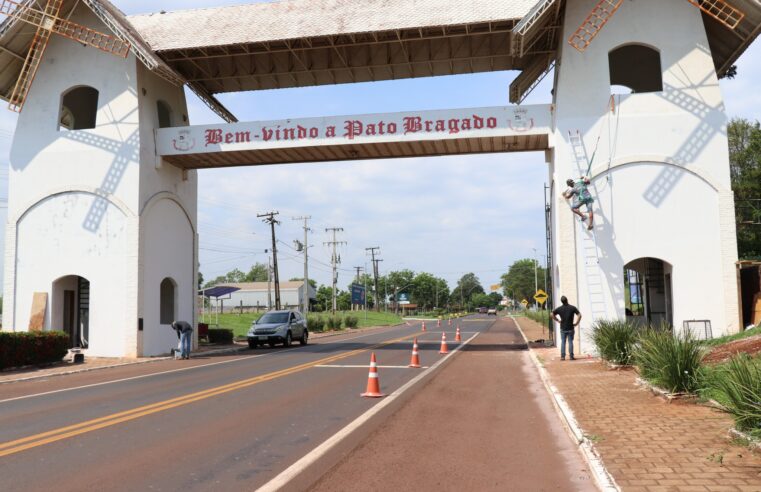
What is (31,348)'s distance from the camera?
19.8 metres

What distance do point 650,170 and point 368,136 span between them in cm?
956

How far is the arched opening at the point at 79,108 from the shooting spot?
28.3 metres

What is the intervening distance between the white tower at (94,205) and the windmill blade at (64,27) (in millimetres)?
566

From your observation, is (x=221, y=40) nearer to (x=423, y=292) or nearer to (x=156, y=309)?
(x=156, y=309)

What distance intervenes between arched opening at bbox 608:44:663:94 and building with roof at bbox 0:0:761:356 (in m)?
0.09

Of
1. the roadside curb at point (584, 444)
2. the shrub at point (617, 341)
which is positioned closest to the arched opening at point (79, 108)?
the shrub at point (617, 341)

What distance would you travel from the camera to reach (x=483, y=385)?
46.9 ft

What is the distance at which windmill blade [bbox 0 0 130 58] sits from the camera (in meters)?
23.0

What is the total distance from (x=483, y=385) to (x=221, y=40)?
1620 centimetres

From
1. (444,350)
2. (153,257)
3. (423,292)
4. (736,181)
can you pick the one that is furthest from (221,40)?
(423,292)

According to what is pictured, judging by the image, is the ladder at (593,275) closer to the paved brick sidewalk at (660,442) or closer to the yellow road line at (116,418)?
the paved brick sidewalk at (660,442)

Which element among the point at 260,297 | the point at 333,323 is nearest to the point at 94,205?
the point at 333,323

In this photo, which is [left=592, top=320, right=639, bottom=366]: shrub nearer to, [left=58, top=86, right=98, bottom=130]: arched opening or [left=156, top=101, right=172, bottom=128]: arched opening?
[left=156, top=101, right=172, bottom=128]: arched opening

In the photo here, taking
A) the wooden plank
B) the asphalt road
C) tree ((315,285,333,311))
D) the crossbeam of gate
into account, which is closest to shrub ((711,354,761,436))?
the asphalt road
